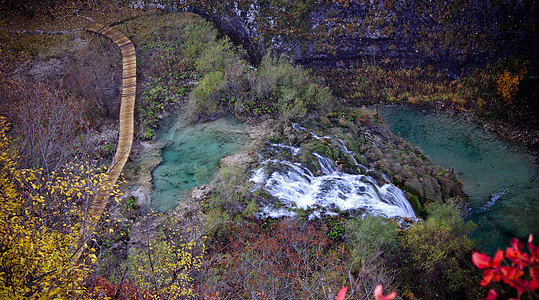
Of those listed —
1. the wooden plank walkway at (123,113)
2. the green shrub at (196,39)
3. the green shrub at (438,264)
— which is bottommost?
the green shrub at (438,264)

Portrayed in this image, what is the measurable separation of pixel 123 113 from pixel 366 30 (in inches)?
1043

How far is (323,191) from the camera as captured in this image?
18.6m

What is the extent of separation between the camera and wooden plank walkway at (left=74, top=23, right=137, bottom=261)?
52.6 feet

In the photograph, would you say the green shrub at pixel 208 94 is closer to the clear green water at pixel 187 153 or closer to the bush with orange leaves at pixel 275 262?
the clear green water at pixel 187 153

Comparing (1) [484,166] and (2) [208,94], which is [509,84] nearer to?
(1) [484,166]

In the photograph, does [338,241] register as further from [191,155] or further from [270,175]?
[191,155]

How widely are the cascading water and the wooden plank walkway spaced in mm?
7993

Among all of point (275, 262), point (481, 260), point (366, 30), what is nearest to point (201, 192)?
point (275, 262)

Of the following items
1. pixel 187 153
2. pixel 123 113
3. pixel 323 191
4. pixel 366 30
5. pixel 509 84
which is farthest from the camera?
pixel 366 30

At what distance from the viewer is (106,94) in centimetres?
2509

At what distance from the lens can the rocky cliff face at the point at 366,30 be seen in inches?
1207

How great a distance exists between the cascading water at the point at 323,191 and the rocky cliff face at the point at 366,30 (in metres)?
19.6

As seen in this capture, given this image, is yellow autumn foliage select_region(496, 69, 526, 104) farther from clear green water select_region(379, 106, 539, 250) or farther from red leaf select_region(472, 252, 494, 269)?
red leaf select_region(472, 252, 494, 269)

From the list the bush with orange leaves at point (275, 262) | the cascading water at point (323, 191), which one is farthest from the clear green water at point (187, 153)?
the bush with orange leaves at point (275, 262)
